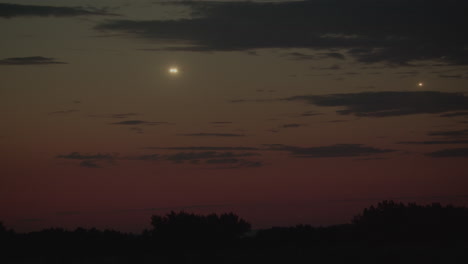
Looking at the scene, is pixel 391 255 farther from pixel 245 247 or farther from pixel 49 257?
pixel 49 257

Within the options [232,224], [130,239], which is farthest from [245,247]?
[130,239]

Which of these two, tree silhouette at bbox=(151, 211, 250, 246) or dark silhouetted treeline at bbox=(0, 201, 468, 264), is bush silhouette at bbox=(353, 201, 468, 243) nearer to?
dark silhouetted treeline at bbox=(0, 201, 468, 264)

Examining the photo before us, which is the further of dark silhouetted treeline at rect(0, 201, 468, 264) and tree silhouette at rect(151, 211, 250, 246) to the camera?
tree silhouette at rect(151, 211, 250, 246)

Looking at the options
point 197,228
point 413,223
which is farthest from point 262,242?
point 413,223

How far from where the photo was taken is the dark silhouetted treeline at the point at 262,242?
36.6m

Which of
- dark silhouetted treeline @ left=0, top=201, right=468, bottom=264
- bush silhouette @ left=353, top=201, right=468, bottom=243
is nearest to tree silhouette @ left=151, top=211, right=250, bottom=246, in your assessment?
dark silhouetted treeline @ left=0, top=201, right=468, bottom=264

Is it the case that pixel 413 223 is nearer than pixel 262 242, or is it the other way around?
pixel 262 242

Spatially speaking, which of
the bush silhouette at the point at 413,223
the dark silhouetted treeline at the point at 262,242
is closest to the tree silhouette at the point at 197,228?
the dark silhouetted treeline at the point at 262,242

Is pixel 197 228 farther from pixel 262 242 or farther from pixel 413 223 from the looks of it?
pixel 413 223

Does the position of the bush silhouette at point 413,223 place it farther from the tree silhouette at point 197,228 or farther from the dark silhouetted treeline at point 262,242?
the tree silhouette at point 197,228

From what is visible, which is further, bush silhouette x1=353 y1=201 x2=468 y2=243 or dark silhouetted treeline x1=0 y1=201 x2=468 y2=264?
bush silhouette x1=353 y1=201 x2=468 y2=243

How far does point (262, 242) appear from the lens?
4309 cm

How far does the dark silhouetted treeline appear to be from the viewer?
36594mm

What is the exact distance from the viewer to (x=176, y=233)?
1695 inches
